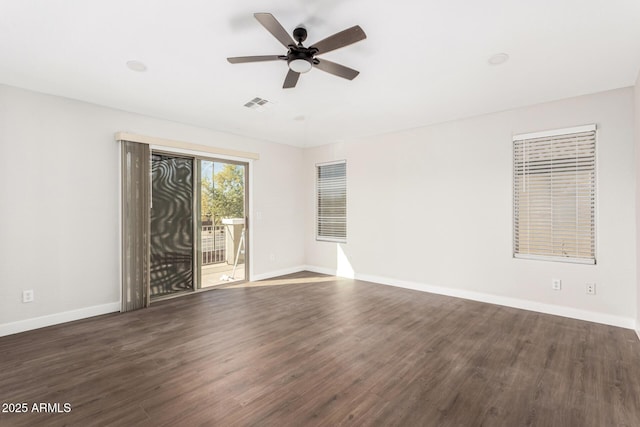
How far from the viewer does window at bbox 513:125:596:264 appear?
11.8 feet

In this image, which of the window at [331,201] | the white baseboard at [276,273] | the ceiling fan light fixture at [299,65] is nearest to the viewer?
the ceiling fan light fixture at [299,65]

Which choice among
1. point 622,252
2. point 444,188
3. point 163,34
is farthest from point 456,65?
point 622,252

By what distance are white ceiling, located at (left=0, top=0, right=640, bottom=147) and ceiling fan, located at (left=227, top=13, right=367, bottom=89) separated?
6.8 inches

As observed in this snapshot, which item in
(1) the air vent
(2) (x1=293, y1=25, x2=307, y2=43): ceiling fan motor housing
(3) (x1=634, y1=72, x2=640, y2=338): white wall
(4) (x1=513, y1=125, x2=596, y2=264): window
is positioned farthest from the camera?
(1) the air vent

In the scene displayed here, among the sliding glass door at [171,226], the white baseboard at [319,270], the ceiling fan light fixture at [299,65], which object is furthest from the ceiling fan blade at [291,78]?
the white baseboard at [319,270]

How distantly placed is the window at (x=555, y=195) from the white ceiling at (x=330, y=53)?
1.85 ft

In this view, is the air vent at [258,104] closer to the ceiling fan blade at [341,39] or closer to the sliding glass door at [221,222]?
the sliding glass door at [221,222]

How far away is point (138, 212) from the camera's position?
13.5 feet

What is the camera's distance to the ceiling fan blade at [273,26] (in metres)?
1.90

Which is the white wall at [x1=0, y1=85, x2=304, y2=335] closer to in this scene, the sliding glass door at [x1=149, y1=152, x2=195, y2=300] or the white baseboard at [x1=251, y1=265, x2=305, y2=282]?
the sliding glass door at [x1=149, y1=152, x2=195, y2=300]

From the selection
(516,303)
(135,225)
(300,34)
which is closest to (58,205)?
(135,225)

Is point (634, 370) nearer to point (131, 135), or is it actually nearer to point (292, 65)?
point (292, 65)

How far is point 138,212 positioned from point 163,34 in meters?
2.52

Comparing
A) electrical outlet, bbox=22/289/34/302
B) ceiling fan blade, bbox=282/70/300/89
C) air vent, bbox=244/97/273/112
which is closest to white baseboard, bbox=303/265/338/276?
air vent, bbox=244/97/273/112
